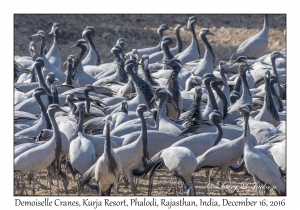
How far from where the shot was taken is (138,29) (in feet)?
60.0

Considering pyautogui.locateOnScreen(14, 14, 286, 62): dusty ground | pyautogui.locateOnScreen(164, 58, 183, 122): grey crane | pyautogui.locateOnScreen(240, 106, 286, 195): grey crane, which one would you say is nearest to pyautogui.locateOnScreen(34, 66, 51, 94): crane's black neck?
pyautogui.locateOnScreen(164, 58, 183, 122): grey crane

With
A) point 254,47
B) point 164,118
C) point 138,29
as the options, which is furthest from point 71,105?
point 138,29

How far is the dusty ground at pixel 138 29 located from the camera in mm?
16734

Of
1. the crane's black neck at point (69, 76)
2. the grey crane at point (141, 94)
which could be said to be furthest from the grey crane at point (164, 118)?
the crane's black neck at point (69, 76)

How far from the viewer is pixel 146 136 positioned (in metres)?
7.62

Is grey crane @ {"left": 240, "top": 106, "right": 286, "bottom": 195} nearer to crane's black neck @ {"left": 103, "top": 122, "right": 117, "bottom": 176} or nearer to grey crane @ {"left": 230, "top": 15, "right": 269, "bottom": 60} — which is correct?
crane's black neck @ {"left": 103, "top": 122, "right": 117, "bottom": 176}

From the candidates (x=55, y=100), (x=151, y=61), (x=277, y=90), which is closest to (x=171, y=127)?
(x=55, y=100)

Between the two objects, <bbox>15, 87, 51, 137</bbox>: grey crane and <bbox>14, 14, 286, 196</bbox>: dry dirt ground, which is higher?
<bbox>14, 14, 286, 196</bbox>: dry dirt ground

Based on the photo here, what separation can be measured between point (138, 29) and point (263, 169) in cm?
1161

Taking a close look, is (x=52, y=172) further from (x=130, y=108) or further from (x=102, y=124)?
(x=130, y=108)

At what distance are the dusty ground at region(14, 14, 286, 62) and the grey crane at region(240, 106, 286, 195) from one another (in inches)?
348

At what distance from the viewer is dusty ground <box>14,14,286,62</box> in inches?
659

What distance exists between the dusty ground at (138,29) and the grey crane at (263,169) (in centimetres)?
883

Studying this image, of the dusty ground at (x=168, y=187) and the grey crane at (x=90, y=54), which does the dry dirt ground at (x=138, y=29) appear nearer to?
the grey crane at (x=90, y=54)
